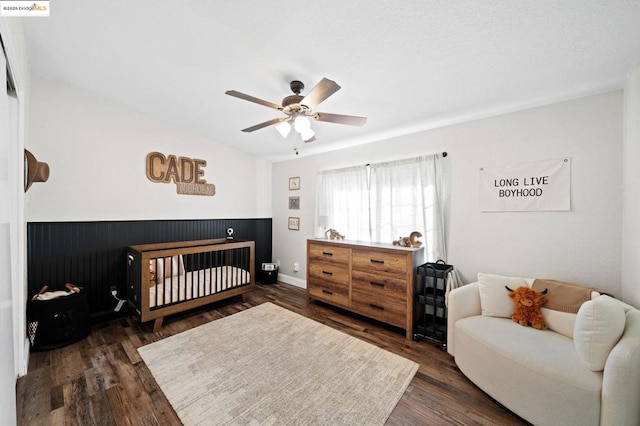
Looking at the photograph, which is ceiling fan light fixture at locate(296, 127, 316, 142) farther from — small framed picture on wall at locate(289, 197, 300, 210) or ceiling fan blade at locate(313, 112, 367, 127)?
small framed picture on wall at locate(289, 197, 300, 210)

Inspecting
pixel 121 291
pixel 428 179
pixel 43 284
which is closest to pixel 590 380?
pixel 428 179

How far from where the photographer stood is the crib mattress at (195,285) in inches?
103

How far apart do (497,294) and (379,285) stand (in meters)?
1.08

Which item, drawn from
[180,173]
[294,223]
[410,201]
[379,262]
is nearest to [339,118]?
[410,201]

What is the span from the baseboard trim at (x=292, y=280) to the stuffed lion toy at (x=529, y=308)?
2.86 meters

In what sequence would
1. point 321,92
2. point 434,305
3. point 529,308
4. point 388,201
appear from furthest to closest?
point 388,201
point 434,305
point 529,308
point 321,92

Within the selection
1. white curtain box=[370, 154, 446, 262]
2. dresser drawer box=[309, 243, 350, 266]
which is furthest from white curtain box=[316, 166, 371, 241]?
dresser drawer box=[309, 243, 350, 266]

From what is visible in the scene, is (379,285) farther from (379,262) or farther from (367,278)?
(379,262)

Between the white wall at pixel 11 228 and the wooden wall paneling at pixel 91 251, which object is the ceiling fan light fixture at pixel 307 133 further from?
the wooden wall paneling at pixel 91 251

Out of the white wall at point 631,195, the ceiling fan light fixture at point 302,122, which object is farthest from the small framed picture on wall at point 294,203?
the white wall at point 631,195

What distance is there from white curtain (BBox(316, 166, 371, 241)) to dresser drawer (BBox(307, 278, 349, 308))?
0.77m

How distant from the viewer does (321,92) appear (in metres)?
1.63

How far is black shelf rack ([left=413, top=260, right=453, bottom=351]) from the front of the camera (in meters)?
2.33

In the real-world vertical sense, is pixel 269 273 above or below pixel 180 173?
below
